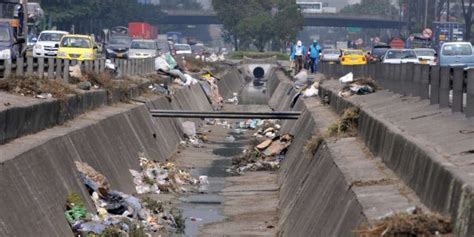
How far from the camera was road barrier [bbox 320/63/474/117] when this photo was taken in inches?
817

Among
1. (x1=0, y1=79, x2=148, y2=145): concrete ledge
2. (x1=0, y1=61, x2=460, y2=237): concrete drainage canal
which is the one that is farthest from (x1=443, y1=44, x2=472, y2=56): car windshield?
(x1=0, y1=79, x2=148, y2=145): concrete ledge

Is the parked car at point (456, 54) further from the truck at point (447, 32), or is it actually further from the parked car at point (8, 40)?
the truck at point (447, 32)

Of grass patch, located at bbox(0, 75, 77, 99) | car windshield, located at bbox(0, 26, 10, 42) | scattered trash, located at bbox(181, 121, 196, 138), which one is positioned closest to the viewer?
grass patch, located at bbox(0, 75, 77, 99)

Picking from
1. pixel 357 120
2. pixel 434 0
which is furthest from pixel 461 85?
pixel 434 0

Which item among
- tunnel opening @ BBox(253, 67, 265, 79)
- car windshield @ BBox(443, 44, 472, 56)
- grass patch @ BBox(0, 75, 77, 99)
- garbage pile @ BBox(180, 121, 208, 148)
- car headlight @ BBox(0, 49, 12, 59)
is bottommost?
tunnel opening @ BBox(253, 67, 265, 79)

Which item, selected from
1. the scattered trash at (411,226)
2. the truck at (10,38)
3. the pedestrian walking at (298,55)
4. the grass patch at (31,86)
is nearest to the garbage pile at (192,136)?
the truck at (10,38)

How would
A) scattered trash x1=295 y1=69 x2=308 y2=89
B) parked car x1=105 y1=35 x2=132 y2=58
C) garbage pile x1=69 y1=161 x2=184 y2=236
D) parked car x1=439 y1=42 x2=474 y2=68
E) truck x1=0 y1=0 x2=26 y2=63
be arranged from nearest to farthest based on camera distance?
1. garbage pile x1=69 y1=161 x2=184 y2=236
2. truck x1=0 y1=0 x2=26 y2=63
3. parked car x1=439 y1=42 x2=474 y2=68
4. scattered trash x1=295 y1=69 x2=308 y2=89
5. parked car x1=105 y1=35 x2=132 y2=58

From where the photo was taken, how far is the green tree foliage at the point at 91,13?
117 metres

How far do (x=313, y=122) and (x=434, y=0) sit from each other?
365ft

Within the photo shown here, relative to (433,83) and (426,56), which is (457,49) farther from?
(433,83)

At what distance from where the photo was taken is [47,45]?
189ft

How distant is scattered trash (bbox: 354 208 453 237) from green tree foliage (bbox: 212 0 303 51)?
455 feet

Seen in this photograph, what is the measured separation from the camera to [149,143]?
35594 millimetres

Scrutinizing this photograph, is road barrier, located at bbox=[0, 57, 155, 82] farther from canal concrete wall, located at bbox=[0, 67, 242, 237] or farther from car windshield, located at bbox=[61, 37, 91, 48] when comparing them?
car windshield, located at bbox=[61, 37, 91, 48]
